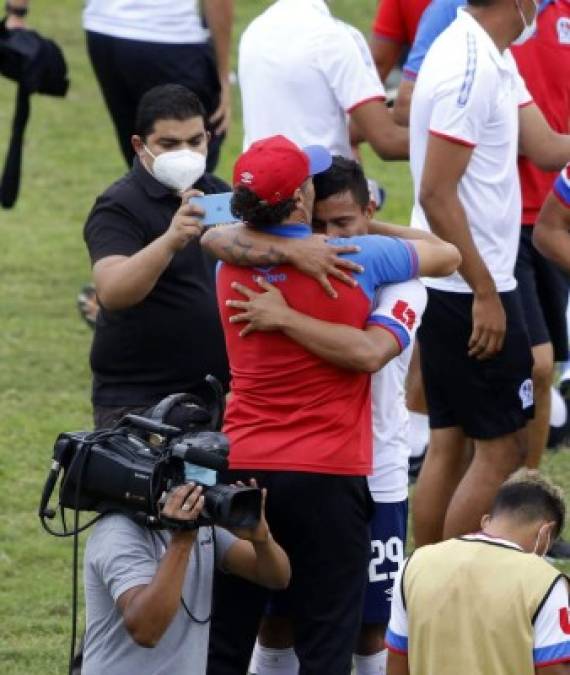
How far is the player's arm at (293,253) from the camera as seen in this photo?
192 inches

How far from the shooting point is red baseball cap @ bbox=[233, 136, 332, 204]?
15.9 feet

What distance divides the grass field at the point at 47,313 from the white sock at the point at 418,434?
1.94 ft

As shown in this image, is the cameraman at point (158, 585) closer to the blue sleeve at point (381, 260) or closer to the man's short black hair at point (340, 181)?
the blue sleeve at point (381, 260)

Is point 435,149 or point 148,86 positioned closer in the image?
point 435,149

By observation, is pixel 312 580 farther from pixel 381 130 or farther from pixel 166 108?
pixel 381 130

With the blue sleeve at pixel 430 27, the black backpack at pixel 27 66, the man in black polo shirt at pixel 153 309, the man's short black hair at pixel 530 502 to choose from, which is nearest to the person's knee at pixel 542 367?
the blue sleeve at pixel 430 27

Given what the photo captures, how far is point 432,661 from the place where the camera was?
4.43m

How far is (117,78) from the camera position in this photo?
8.73 m

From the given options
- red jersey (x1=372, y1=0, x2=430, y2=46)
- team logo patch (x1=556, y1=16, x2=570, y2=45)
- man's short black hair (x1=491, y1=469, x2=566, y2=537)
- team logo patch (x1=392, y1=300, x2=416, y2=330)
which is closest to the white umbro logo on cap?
team logo patch (x1=392, y1=300, x2=416, y2=330)

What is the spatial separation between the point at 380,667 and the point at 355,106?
2129 millimetres

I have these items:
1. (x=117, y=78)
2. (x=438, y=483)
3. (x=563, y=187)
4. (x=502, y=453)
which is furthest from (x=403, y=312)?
(x=117, y=78)

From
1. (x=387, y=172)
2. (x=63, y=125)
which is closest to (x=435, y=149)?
(x=387, y=172)

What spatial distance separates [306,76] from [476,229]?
0.94 meters

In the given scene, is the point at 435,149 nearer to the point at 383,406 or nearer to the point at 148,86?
the point at 383,406
